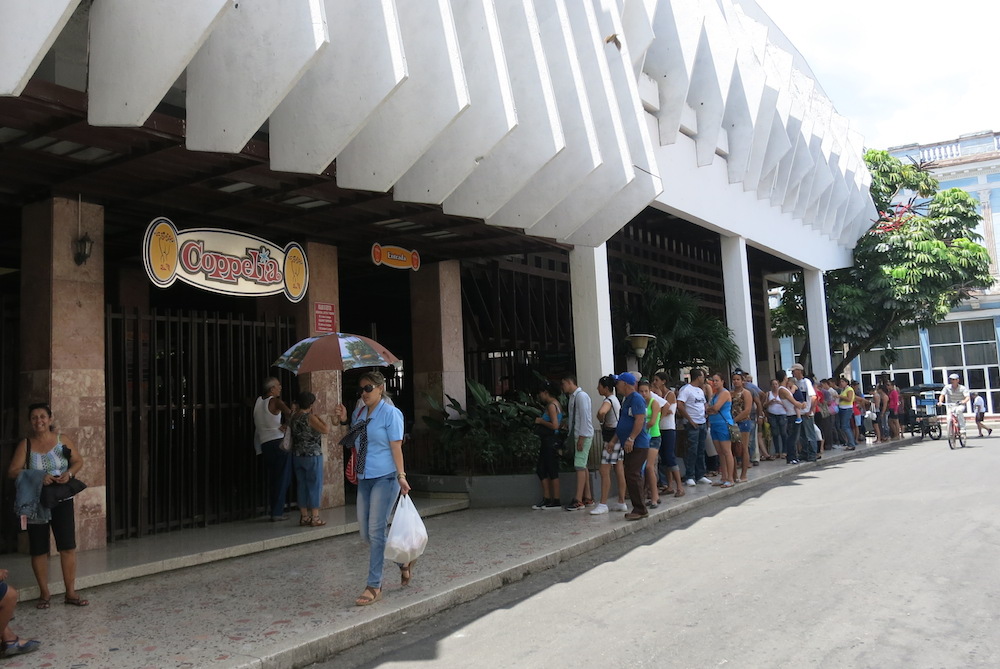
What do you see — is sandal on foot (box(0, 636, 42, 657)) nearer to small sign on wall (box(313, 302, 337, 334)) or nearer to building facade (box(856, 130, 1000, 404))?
small sign on wall (box(313, 302, 337, 334))

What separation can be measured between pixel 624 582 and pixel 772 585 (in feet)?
4.00

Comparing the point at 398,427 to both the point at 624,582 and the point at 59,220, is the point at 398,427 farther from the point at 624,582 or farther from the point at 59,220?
the point at 59,220

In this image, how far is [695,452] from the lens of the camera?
12461mm

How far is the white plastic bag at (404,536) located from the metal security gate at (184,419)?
4455 millimetres

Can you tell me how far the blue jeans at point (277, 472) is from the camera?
978 centimetres

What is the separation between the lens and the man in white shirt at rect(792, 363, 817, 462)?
1532cm

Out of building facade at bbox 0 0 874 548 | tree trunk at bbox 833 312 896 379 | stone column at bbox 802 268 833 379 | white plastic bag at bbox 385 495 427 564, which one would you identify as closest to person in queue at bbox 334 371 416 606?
white plastic bag at bbox 385 495 427 564

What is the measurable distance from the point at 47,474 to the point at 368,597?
2.65m

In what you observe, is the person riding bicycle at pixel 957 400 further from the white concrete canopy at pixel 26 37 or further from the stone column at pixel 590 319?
the white concrete canopy at pixel 26 37

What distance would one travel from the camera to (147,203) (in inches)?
352

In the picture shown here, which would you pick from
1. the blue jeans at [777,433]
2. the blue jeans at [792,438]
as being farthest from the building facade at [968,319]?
the blue jeans at [792,438]

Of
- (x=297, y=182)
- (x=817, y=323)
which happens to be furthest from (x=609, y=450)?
(x=817, y=323)

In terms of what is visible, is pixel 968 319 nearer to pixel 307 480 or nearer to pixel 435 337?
pixel 435 337

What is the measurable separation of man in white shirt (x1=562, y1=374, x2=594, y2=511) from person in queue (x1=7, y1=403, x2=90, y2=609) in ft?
19.8
